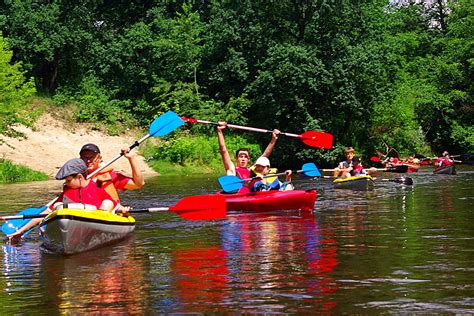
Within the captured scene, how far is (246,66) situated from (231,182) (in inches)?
924

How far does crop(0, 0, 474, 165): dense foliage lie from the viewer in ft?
119

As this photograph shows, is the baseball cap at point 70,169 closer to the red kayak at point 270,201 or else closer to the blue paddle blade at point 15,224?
the blue paddle blade at point 15,224

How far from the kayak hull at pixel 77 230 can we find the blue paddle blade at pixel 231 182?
172 inches

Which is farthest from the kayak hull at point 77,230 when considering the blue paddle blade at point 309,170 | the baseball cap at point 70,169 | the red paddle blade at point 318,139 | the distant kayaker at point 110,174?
the red paddle blade at point 318,139

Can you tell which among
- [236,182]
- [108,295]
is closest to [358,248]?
[108,295]

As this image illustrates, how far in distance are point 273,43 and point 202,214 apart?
84.3 feet

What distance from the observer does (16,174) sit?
93.4 feet

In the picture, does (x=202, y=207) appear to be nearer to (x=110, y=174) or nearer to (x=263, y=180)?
(x=110, y=174)

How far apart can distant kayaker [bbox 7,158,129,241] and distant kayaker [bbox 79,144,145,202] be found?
0.57ft

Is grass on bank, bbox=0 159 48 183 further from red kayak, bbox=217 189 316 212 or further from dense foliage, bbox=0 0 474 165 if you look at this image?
red kayak, bbox=217 189 316 212

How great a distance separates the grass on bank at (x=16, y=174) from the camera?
28.0m

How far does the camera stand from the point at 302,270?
7941 millimetres

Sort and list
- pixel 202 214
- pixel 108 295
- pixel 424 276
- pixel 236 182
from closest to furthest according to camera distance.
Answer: pixel 108 295, pixel 424 276, pixel 202 214, pixel 236 182

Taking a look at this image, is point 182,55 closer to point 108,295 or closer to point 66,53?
point 66,53
